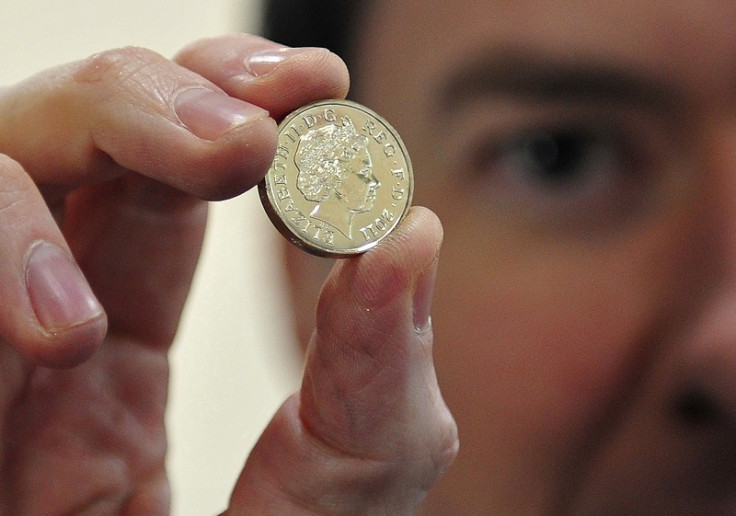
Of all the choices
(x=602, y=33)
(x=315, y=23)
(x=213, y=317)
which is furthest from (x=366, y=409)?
(x=213, y=317)

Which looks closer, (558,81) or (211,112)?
(211,112)

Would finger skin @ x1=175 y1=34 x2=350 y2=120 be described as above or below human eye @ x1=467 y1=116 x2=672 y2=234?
above

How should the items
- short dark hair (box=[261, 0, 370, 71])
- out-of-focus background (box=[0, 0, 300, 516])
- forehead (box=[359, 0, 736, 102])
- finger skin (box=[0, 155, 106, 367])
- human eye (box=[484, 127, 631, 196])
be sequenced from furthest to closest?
1. out-of-focus background (box=[0, 0, 300, 516])
2. short dark hair (box=[261, 0, 370, 71])
3. human eye (box=[484, 127, 631, 196])
4. forehead (box=[359, 0, 736, 102])
5. finger skin (box=[0, 155, 106, 367])

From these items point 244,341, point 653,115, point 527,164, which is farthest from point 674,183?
point 244,341

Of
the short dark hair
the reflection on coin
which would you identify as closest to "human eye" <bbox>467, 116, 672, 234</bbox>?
the short dark hair

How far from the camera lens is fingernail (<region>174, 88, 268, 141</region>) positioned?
605 mm

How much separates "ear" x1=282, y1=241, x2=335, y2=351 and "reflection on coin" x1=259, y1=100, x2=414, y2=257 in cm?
57

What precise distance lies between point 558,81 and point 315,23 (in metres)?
0.44

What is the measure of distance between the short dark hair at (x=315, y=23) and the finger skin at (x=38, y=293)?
0.69 m

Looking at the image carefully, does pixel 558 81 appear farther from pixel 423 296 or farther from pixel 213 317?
pixel 213 317

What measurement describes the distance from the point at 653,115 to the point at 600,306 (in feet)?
0.88

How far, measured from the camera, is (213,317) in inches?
69.9

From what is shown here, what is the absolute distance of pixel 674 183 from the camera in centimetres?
101

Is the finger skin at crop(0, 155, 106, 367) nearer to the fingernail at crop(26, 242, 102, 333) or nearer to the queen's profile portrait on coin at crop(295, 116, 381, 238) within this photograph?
the fingernail at crop(26, 242, 102, 333)
